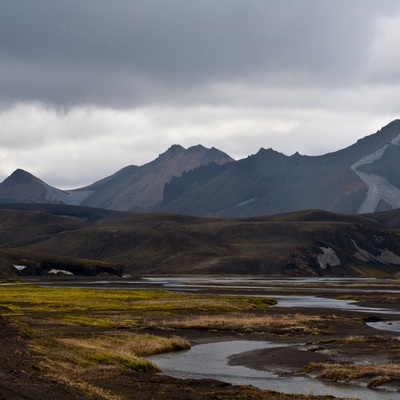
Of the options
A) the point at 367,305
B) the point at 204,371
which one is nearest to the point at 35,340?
the point at 204,371

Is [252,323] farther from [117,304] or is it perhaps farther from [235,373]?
[235,373]

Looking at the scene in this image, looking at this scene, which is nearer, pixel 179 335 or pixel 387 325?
pixel 179 335

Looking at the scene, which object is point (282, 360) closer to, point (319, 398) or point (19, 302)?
point (319, 398)

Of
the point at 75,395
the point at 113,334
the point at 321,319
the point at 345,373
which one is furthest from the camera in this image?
the point at 321,319

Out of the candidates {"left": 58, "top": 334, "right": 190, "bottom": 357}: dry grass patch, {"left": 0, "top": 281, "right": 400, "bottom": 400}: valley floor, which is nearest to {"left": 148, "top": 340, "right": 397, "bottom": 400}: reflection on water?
{"left": 58, "top": 334, "right": 190, "bottom": 357}: dry grass patch

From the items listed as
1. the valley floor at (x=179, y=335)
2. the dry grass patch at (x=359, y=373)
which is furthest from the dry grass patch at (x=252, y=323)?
the dry grass patch at (x=359, y=373)

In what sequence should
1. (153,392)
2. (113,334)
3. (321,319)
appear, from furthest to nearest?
1. (321,319)
2. (113,334)
3. (153,392)

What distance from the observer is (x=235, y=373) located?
5428cm

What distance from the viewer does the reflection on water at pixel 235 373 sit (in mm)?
46281

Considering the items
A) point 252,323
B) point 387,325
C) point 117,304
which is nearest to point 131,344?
point 252,323

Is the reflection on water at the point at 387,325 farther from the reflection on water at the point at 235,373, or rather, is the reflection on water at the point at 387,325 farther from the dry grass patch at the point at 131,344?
the dry grass patch at the point at 131,344

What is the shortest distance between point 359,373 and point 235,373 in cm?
815

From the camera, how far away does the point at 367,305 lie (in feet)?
444

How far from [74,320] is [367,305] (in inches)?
2608
